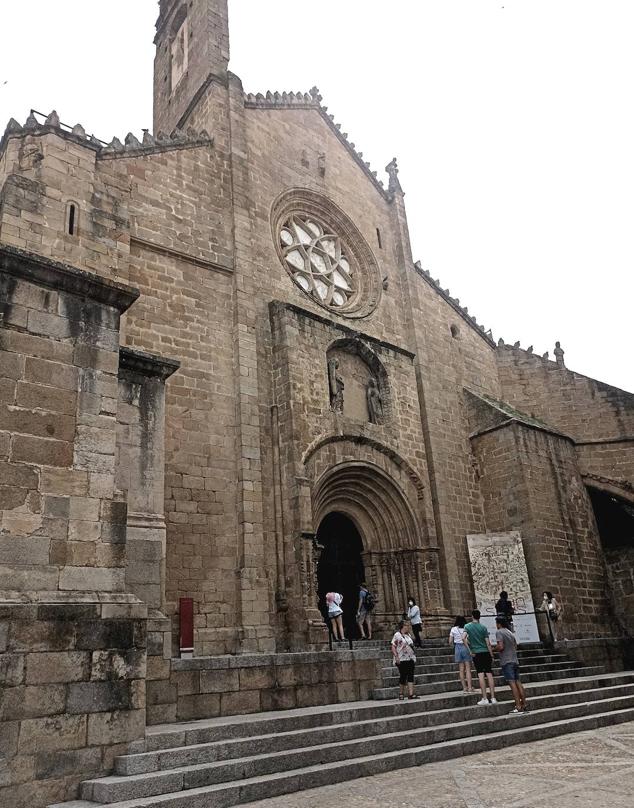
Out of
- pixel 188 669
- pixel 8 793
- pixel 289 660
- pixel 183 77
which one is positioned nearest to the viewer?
pixel 8 793

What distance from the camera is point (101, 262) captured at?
11891mm

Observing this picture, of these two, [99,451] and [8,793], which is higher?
[99,451]

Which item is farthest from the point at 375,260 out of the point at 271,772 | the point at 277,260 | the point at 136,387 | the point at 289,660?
the point at 271,772

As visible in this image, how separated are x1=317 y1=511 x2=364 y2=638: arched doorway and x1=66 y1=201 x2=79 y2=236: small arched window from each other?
7.89 metres

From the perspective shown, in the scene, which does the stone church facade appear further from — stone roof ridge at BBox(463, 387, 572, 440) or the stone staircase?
the stone staircase

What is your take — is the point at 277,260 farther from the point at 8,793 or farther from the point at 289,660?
the point at 8,793

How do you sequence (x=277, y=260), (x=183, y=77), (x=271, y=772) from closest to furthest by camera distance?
(x=271, y=772), (x=277, y=260), (x=183, y=77)

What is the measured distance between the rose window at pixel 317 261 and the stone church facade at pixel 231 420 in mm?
72

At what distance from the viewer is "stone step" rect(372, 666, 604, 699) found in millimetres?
8992

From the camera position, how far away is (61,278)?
6.26 metres

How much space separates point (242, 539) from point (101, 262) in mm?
5560

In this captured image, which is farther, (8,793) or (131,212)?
(131,212)

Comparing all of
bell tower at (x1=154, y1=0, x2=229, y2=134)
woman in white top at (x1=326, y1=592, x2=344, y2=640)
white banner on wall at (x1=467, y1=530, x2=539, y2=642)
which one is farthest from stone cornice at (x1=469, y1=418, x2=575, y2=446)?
bell tower at (x1=154, y1=0, x2=229, y2=134)

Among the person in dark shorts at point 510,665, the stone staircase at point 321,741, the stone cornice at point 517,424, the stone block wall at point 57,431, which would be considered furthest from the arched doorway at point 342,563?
the stone block wall at point 57,431
